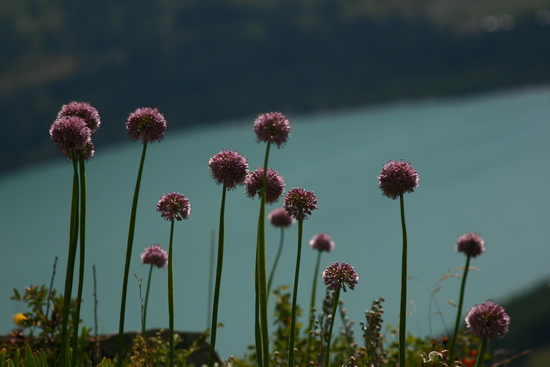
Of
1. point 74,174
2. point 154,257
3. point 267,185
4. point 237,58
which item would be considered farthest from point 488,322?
point 237,58

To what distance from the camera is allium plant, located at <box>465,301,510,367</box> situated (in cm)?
288

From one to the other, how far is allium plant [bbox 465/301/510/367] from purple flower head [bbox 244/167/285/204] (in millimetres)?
948

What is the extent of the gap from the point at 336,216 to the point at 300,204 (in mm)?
24092

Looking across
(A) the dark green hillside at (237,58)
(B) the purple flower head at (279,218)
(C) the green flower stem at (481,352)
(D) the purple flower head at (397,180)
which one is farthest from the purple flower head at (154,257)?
(A) the dark green hillside at (237,58)

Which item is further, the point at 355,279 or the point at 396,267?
the point at 396,267

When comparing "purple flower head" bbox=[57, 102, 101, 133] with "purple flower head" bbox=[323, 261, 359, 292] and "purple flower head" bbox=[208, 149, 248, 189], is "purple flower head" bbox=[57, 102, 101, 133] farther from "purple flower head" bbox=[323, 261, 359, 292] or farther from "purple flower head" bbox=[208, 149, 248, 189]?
"purple flower head" bbox=[323, 261, 359, 292]

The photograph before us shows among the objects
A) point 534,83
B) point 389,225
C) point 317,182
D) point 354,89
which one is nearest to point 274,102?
point 354,89

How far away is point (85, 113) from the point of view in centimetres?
297

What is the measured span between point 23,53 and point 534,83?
7009cm

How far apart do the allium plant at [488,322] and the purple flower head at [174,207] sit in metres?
1.27

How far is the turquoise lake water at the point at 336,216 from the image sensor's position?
18188 millimetres

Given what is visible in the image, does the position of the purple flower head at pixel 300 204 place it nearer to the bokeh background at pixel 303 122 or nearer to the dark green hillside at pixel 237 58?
the bokeh background at pixel 303 122

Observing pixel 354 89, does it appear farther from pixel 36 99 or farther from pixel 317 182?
pixel 317 182

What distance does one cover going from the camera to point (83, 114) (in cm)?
297
